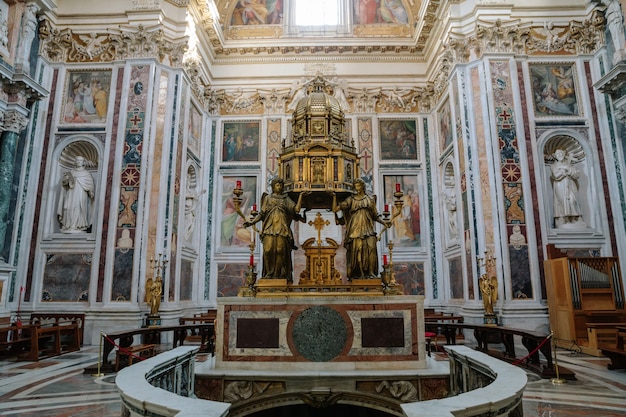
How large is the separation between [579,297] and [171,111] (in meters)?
12.0

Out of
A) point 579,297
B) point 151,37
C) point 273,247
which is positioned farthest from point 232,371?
point 151,37

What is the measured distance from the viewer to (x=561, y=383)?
644cm

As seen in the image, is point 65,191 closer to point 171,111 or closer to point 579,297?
point 171,111

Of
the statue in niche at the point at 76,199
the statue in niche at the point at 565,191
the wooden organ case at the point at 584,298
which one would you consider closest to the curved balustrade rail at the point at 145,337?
the statue in niche at the point at 76,199

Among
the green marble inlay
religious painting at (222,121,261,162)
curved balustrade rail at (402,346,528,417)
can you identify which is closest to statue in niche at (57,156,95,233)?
religious painting at (222,121,261,162)

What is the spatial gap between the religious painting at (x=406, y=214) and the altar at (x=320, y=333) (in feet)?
31.7

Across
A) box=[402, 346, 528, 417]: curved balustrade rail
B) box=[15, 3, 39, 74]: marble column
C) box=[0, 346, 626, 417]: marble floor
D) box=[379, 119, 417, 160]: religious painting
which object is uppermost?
box=[15, 3, 39, 74]: marble column

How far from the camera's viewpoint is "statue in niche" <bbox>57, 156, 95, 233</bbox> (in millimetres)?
12719

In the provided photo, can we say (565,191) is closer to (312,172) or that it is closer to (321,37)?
(312,172)

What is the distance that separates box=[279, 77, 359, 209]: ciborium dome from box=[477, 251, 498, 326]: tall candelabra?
5.53 metres

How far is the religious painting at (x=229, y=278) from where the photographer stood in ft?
53.2

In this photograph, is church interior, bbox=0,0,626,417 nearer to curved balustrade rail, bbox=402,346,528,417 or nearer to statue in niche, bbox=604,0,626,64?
statue in niche, bbox=604,0,626,64

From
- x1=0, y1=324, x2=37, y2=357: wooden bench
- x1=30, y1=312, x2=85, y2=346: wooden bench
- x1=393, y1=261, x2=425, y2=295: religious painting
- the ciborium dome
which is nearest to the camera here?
the ciborium dome

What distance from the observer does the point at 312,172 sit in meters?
7.99
